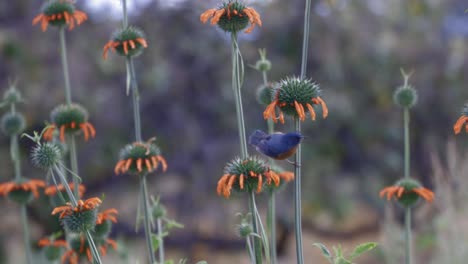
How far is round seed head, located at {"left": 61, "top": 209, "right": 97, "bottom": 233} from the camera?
1783mm

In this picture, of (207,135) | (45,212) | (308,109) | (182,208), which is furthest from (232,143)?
(308,109)

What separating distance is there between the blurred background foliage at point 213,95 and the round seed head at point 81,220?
441 cm

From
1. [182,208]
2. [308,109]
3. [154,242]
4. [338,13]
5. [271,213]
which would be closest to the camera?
[308,109]

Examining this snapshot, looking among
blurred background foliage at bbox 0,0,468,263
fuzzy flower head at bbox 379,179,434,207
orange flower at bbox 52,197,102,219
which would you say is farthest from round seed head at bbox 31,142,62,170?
blurred background foliage at bbox 0,0,468,263

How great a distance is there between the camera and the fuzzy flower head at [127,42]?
225cm

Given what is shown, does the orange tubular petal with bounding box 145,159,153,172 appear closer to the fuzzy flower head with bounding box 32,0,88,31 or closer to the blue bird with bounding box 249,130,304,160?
→ the blue bird with bounding box 249,130,304,160

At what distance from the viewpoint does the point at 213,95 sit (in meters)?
6.60

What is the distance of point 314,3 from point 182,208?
2647 millimetres

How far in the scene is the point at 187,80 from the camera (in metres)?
6.61

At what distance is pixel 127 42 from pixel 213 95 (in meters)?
4.33

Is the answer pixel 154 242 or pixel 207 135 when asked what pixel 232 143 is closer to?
pixel 207 135

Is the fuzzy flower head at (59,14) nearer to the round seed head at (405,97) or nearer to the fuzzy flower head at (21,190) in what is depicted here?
the fuzzy flower head at (21,190)

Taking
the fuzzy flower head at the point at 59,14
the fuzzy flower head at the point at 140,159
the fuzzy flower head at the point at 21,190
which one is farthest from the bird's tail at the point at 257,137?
the fuzzy flower head at the point at 21,190

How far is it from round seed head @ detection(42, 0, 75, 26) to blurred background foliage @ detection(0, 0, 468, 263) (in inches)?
142
